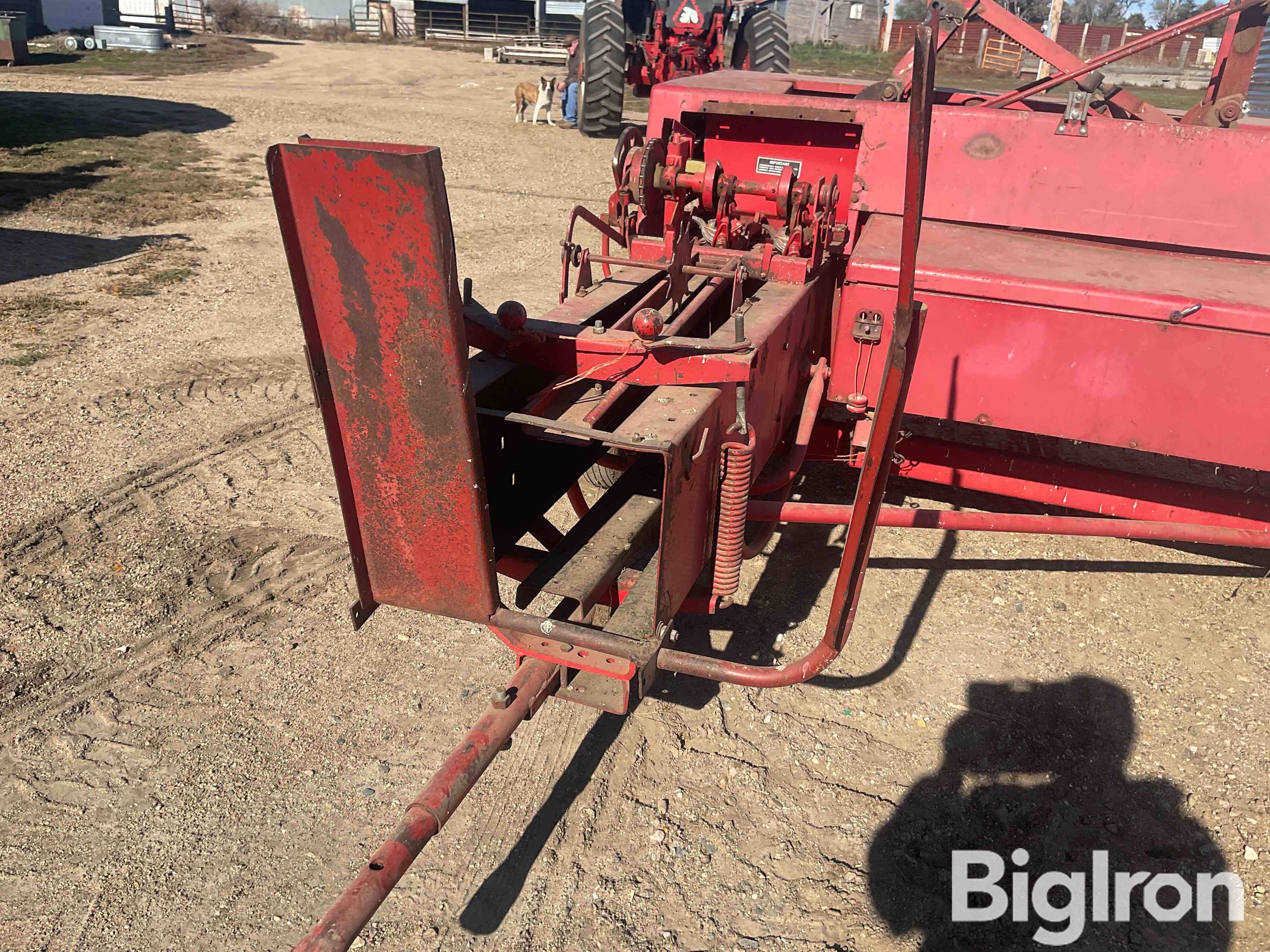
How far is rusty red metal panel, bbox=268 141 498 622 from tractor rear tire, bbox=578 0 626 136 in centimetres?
1205

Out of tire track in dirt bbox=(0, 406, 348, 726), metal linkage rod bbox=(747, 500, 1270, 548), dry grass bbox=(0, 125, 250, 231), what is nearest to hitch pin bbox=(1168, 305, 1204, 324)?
metal linkage rod bbox=(747, 500, 1270, 548)

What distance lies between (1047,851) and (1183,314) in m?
1.72

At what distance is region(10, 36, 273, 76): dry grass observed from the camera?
18312 mm

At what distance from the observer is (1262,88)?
14281 millimetres

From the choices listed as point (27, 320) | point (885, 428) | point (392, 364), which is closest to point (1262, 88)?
point (885, 428)

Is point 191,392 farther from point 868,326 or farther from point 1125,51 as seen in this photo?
point 1125,51

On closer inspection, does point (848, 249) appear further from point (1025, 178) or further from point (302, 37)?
point (302, 37)

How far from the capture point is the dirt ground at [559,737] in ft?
8.11

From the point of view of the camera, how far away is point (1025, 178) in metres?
3.84

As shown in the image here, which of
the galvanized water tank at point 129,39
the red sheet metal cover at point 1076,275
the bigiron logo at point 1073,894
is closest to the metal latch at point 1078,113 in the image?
the red sheet metal cover at point 1076,275

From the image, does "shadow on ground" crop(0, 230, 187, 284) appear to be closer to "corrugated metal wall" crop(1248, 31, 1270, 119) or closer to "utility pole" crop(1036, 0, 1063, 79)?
"corrugated metal wall" crop(1248, 31, 1270, 119)

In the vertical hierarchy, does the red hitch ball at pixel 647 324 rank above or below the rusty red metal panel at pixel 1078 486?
above

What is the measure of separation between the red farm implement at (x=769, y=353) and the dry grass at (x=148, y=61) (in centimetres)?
1861

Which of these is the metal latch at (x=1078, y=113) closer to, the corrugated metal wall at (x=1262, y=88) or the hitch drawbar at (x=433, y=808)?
the hitch drawbar at (x=433, y=808)
